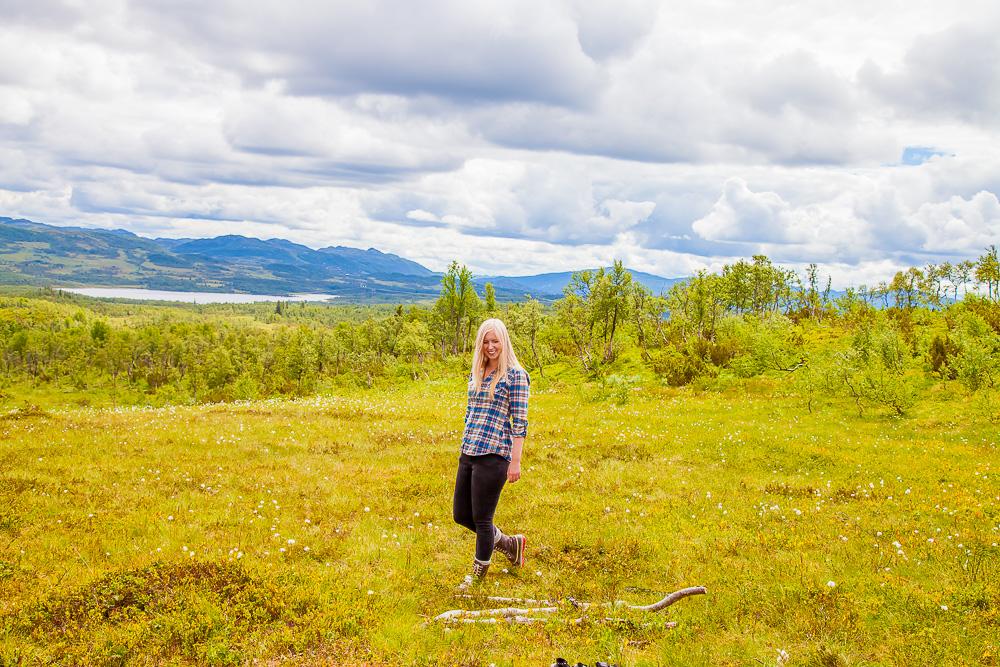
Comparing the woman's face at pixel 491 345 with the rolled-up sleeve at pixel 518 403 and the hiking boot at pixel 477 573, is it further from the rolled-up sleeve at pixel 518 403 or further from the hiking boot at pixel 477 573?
the hiking boot at pixel 477 573

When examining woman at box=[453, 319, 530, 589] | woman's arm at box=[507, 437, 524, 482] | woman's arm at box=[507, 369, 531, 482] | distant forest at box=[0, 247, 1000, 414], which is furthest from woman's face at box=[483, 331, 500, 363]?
distant forest at box=[0, 247, 1000, 414]

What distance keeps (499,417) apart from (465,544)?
3.48 meters

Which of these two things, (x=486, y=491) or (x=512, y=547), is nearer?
(x=486, y=491)

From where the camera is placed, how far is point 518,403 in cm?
925

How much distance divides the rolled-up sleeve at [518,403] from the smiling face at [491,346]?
413 mm

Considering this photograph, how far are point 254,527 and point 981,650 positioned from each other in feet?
37.8

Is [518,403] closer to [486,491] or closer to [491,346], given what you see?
[491,346]

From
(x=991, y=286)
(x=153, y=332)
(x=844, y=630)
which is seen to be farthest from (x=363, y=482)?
(x=153, y=332)

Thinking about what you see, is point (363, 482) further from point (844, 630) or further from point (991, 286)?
point (991, 286)

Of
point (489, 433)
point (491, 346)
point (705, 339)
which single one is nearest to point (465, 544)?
point (489, 433)

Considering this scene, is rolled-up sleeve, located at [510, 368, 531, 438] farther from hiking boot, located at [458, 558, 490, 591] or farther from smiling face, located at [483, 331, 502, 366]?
hiking boot, located at [458, 558, 490, 591]

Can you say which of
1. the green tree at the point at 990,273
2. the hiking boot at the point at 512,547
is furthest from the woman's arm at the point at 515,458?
the green tree at the point at 990,273

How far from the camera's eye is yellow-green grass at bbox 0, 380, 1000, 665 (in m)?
7.48

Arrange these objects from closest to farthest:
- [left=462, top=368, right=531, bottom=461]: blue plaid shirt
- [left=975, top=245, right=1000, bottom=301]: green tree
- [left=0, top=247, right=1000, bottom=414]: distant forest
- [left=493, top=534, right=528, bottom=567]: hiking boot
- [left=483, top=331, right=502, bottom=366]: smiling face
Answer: [left=462, top=368, right=531, bottom=461]: blue plaid shirt → [left=483, top=331, right=502, bottom=366]: smiling face → [left=493, top=534, right=528, bottom=567]: hiking boot → [left=0, top=247, right=1000, bottom=414]: distant forest → [left=975, top=245, right=1000, bottom=301]: green tree
